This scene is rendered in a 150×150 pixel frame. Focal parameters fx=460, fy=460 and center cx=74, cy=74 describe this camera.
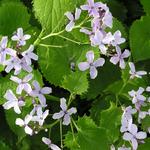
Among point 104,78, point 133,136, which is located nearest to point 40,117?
point 133,136

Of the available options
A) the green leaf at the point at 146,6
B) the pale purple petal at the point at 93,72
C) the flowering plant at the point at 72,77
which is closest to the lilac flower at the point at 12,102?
the flowering plant at the point at 72,77

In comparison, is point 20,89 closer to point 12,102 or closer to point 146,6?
point 12,102

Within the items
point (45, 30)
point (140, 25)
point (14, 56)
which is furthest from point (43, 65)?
point (140, 25)

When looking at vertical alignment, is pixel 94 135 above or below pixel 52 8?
below

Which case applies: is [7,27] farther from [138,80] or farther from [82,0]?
[138,80]

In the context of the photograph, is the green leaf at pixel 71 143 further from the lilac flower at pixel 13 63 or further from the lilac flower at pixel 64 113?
the lilac flower at pixel 13 63

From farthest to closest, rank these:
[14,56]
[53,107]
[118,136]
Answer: [53,107], [118,136], [14,56]
